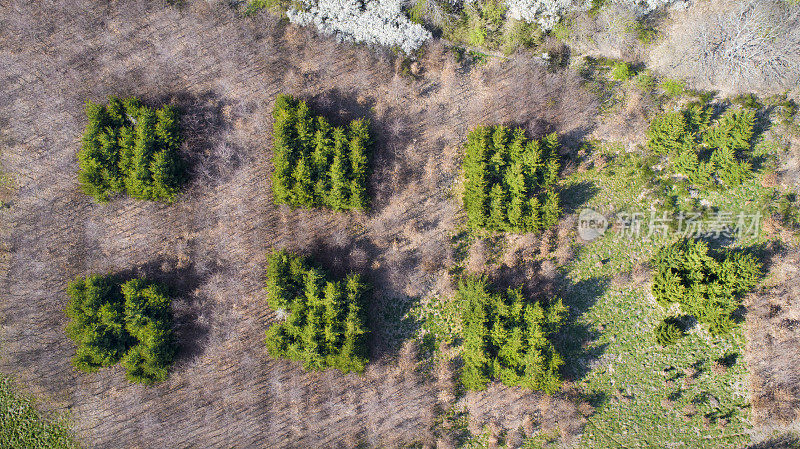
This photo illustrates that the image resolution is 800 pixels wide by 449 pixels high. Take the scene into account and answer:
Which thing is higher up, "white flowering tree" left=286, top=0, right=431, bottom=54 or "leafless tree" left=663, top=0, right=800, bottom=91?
"white flowering tree" left=286, top=0, right=431, bottom=54

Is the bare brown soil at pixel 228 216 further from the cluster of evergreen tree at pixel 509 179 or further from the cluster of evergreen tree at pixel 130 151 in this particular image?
the cluster of evergreen tree at pixel 509 179

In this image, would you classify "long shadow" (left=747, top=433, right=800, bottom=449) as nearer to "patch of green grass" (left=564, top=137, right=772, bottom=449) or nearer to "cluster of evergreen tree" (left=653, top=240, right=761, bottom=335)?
"patch of green grass" (left=564, top=137, right=772, bottom=449)

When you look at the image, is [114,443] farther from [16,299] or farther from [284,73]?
[284,73]

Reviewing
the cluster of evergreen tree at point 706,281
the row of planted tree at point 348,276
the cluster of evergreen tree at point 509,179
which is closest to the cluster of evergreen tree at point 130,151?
the row of planted tree at point 348,276

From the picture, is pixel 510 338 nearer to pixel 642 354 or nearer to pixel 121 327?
pixel 642 354

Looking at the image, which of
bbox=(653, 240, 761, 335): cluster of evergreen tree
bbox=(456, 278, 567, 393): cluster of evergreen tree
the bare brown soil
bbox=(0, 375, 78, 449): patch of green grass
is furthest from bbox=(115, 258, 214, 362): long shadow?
bbox=(653, 240, 761, 335): cluster of evergreen tree

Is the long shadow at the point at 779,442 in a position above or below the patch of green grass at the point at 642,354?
below

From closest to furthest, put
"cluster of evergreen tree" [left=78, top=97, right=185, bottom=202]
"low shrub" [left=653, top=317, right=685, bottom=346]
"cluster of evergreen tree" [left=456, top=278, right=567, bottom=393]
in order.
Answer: "cluster of evergreen tree" [left=78, top=97, right=185, bottom=202] → "cluster of evergreen tree" [left=456, top=278, right=567, bottom=393] → "low shrub" [left=653, top=317, right=685, bottom=346]
